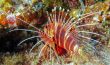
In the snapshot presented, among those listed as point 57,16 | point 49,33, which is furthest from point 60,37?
point 57,16

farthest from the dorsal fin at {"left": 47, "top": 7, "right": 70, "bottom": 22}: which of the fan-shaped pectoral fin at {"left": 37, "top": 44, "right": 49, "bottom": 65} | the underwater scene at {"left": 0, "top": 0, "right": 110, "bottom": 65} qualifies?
the fan-shaped pectoral fin at {"left": 37, "top": 44, "right": 49, "bottom": 65}

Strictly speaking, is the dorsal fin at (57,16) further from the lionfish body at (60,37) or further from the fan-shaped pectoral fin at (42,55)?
the fan-shaped pectoral fin at (42,55)

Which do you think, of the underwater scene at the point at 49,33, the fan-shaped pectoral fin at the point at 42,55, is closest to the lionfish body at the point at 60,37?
the underwater scene at the point at 49,33

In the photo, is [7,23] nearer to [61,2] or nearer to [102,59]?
[61,2]

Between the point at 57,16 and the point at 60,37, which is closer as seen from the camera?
the point at 60,37

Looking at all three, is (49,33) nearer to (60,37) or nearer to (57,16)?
(60,37)

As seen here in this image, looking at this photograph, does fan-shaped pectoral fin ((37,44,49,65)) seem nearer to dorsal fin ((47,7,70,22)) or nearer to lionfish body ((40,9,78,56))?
lionfish body ((40,9,78,56))

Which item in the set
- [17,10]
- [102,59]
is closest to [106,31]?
[102,59]

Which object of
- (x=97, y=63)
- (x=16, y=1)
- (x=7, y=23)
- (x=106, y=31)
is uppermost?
(x=16, y=1)
